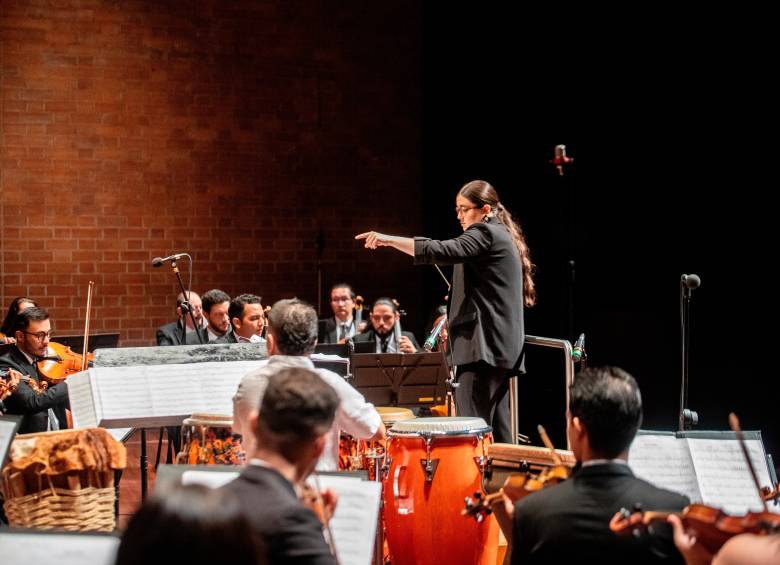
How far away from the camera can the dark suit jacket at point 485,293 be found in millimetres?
4832

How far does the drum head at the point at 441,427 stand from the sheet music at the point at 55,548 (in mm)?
2225

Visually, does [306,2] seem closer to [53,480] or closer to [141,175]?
[141,175]

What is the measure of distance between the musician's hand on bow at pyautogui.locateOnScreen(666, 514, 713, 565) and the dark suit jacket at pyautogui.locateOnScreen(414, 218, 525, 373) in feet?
8.09

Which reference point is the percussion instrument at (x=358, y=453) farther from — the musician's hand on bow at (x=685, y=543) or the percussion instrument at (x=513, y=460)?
the musician's hand on bow at (x=685, y=543)

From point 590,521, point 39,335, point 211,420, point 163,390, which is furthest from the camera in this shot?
point 39,335

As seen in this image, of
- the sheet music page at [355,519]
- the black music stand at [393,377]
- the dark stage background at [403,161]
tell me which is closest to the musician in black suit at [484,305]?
the black music stand at [393,377]

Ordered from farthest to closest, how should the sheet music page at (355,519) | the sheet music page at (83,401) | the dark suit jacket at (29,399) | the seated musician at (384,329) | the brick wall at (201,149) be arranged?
the brick wall at (201,149) → the seated musician at (384,329) → the dark suit jacket at (29,399) → the sheet music page at (83,401) → the sheet music page at (355,519)

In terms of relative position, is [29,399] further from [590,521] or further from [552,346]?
[590,521]

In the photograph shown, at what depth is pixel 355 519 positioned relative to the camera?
262cm

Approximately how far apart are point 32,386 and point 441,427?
2.44m

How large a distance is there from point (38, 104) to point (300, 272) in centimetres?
279

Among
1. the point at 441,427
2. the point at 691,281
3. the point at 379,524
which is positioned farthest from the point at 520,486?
the point at 691,281

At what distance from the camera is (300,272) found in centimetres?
923

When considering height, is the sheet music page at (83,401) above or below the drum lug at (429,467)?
above
